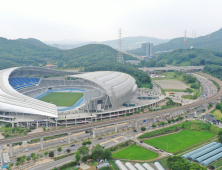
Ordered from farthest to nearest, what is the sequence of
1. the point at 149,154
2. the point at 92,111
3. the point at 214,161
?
the point at 92,111, the point at 149,154, the point at 214,161

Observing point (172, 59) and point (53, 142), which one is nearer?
point (53, 142)

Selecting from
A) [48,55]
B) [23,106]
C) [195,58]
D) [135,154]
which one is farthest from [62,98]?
[48,55]

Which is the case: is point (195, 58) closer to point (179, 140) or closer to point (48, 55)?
point (179, 140)

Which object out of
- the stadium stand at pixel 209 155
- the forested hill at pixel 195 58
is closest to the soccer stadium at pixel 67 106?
the stadium stand at pixel 209 155

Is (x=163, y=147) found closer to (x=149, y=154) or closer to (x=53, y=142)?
(x=149, y=154)

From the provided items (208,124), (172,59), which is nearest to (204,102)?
(208,124)

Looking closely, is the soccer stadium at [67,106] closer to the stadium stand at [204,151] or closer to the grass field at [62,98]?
the grass field at [62,98]
